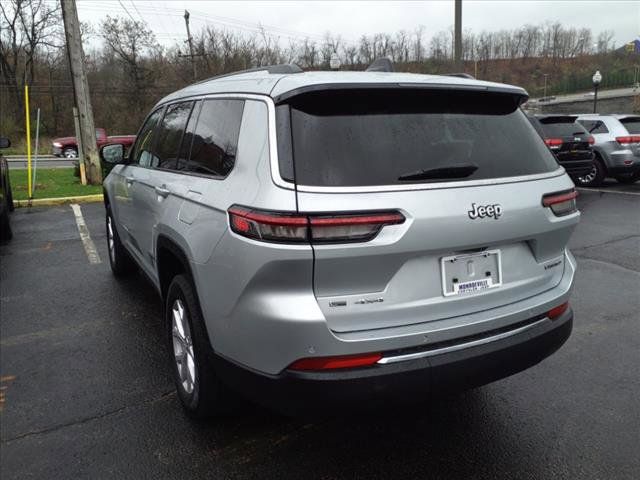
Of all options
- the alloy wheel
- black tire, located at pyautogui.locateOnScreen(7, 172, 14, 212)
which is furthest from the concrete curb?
the alloy wheel

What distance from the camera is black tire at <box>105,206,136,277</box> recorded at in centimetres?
539

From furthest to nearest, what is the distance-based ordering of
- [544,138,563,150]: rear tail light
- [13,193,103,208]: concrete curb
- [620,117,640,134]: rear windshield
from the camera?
[620,117,640,134]: rear windshield → [544,138,563,150]: rear tail light → [13,193,103,208]: concrete curb

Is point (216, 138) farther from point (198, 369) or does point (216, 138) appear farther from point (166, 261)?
point (198, 369)

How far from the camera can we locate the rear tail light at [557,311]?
8.46 feet

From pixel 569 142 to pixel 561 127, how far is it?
43 cm

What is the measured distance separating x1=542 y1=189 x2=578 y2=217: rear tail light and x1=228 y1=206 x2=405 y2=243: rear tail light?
2.86 ft

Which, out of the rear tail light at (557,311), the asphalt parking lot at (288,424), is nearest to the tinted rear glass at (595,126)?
the asphalt parking lot at (288,424)

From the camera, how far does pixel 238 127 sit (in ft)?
8.13

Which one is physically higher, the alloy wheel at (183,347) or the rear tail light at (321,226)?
the rear tail light at (321,226)

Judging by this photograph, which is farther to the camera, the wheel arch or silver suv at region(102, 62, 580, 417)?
the wheel arch

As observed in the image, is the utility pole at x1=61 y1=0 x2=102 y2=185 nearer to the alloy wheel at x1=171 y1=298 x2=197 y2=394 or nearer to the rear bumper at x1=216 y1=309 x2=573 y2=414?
the alloy wheel at x1=171 y1=298 x2=197 y2=394

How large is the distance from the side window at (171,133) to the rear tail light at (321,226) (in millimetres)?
1458

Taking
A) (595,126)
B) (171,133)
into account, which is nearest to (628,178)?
(595,126)

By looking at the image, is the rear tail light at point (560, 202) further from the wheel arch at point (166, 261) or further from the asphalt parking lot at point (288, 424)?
the wheel arch at point (166, 261)
